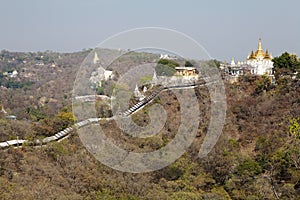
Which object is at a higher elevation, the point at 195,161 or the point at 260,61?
the point at 260,61

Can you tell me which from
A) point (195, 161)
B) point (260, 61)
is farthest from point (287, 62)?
point (195, 161)

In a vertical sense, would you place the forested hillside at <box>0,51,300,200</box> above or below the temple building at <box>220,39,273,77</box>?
below

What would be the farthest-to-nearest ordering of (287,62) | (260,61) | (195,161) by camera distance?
1. (260,61)
2. (287,62)
3. (195,161)

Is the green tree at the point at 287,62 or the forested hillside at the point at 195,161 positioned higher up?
the green tree at the point at 287,62

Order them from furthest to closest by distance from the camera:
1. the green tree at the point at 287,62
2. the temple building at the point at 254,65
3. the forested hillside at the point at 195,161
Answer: the temple building at the point at 254,65 → the green tree at the point at 287,62 → the forested hillside at the point at 195,161

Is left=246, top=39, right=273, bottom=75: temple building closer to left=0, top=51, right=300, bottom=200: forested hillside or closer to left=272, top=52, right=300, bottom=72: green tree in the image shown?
left=272, top=52, right=300, bottom=72: green tree

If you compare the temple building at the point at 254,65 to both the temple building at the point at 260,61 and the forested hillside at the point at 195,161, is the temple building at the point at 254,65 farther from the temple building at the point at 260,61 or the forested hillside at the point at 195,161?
the forested hillside at the point at 195,161

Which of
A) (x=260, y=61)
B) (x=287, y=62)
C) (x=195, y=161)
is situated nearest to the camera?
(x=195, y=161)

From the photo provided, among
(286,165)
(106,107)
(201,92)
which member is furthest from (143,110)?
(286,165)

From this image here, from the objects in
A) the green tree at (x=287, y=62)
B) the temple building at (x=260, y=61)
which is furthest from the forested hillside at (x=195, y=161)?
the temple building at (x=260, y=61)

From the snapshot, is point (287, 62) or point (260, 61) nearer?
point (287, 62)

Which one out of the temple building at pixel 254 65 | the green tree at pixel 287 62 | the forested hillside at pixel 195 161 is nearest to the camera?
the forested hillside at pixel 195 161

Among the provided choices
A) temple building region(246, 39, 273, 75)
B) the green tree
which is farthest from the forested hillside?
temple building region(246, 39, 273, 75)

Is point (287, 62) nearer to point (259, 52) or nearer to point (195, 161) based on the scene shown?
point (259, 52)
